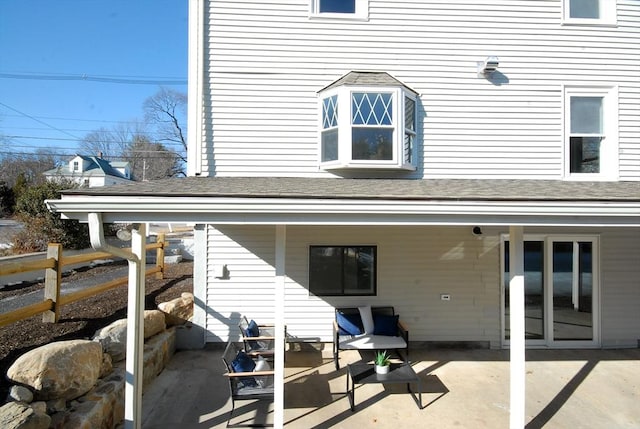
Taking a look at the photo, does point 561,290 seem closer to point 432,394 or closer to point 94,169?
point 432,394

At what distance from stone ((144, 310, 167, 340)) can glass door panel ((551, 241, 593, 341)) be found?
7101 millimetres

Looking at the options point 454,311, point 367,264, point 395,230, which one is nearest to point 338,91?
point 395,230

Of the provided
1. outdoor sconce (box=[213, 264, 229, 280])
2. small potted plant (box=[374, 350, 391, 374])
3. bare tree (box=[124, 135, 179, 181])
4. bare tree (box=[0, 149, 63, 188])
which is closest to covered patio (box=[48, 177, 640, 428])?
small potted plant (box=[374, 350, 391, 374])

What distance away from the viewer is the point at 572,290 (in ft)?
22.4

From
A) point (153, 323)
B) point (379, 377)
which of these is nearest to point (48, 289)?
point (153, 323)

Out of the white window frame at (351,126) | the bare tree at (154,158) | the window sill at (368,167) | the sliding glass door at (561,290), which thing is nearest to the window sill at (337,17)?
Answer: the white window frame at (351,126)

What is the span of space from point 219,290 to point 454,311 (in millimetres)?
4417

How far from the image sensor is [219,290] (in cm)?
663

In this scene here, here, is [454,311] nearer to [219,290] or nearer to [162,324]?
[219,290]

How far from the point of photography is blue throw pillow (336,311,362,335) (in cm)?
630

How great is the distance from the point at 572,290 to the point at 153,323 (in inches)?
296

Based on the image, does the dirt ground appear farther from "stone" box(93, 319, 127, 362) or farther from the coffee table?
the coffee table

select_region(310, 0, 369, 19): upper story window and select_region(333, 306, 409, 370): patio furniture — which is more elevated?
select_region(310, 0, 369, 19): upper story window

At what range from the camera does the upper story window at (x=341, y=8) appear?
675cm
